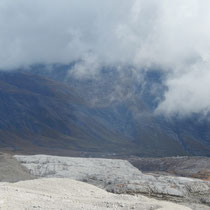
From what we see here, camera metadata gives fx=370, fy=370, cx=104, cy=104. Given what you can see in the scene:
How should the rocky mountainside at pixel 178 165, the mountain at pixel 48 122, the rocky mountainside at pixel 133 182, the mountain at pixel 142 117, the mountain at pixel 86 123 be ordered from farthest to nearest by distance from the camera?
1. the mountain at pixel 142 117
2. the mountain at pixel 86 123
3. the mountain at pixel 48 122
4. the rocky mountainside at pixel 178 165
5. the rocky mountainside at pixel 133 182

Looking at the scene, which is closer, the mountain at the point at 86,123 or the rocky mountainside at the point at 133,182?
the rocky mountainside at the point at 133,182

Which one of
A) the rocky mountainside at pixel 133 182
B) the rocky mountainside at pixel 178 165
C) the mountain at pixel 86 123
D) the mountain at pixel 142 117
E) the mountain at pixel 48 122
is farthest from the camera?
the mountain at pixel 142 117

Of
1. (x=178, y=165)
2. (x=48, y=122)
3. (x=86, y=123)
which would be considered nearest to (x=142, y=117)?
(x=86, y=123)

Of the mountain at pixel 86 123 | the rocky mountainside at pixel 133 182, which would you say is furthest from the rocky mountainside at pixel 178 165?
the mountain at pixel 86 123

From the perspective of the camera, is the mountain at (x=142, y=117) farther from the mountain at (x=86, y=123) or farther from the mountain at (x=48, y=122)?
the mountain at (x=48, y=122)

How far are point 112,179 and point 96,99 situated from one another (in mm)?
159294

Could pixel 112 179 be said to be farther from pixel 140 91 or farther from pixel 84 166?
pixel 140 91

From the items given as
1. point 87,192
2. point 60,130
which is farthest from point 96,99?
point 87,192

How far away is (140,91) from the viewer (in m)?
188

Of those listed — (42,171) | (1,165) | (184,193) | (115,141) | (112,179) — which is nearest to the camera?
(184,193)

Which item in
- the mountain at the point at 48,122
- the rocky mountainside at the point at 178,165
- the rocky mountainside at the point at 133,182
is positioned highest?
the mountain at the point at 48,122

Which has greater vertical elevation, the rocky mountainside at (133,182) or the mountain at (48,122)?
the mountain at (48,122)

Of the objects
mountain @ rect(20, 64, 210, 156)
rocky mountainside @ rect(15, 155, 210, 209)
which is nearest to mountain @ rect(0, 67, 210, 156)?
mountain @ rect(20, 64, 210, 156)

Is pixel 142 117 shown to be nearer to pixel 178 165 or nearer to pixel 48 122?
pixel 48 122
